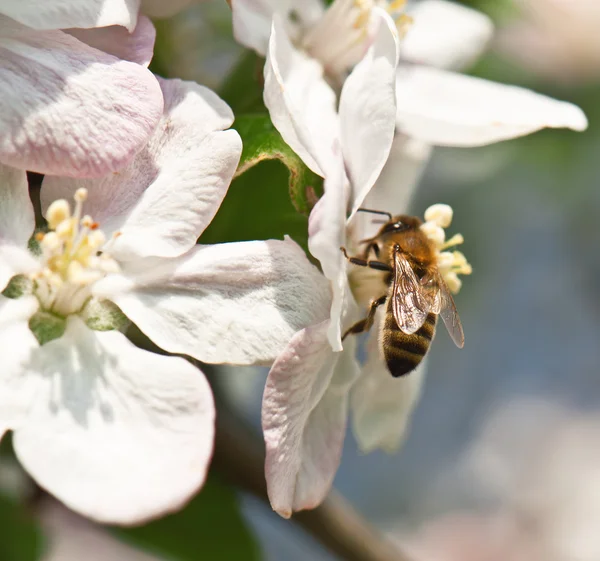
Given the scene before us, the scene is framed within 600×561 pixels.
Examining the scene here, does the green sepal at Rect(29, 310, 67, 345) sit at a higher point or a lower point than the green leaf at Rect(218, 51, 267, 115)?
lower


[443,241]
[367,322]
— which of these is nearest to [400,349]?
[367,322]

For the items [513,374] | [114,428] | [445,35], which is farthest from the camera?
[513,374]

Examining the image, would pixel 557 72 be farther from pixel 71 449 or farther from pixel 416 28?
pixel 71 449

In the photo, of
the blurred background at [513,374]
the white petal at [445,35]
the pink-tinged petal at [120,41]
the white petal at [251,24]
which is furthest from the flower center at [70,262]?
the blurred background at [513,374]

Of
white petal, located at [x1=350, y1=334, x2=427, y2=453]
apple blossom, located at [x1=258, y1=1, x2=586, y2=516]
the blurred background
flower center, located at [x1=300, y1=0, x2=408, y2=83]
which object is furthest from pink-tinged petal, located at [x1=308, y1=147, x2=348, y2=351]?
the blurred background

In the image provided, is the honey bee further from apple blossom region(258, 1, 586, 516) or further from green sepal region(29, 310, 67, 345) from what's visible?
green sepal region(29, 310, 67, 345)

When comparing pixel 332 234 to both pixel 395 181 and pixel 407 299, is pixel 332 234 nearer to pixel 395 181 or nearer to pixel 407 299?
pixel 407 299
